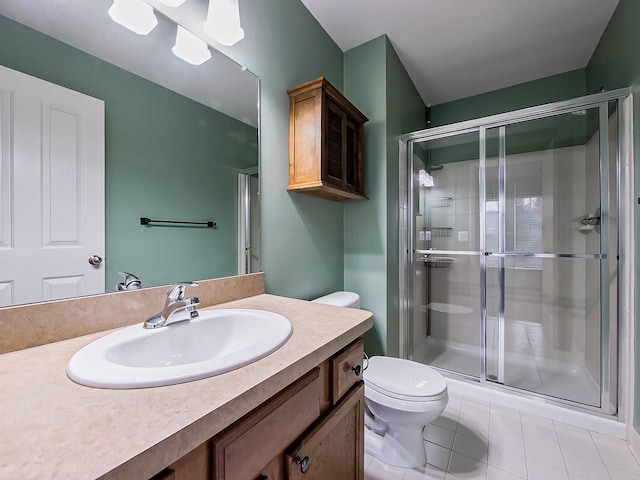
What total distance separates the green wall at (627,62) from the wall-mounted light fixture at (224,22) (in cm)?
201

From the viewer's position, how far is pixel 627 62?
1561 mm

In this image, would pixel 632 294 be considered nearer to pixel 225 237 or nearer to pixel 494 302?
pixel 494 302

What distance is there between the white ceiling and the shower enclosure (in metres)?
0.60

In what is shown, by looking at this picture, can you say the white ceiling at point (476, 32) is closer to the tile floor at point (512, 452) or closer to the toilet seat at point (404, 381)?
the toilet seat at point (404, 381)

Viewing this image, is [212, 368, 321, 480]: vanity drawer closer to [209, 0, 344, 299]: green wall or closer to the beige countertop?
the beige countertop

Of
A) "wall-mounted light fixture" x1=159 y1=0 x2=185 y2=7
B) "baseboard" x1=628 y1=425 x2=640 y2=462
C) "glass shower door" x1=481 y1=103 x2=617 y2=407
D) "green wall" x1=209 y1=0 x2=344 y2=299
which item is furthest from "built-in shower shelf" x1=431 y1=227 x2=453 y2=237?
"wall-mounted light fixture" x1=159 y1=0 x2=185 y2=7

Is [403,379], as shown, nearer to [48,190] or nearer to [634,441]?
[634,441]

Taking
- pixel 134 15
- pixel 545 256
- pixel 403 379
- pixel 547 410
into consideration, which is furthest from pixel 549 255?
pixel 134 15

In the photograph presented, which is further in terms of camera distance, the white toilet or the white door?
the white toilet

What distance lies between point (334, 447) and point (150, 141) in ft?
3.67

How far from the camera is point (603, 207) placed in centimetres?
167

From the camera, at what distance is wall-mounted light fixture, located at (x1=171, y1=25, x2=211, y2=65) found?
1.05 m

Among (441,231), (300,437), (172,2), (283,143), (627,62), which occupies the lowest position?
(300,437)

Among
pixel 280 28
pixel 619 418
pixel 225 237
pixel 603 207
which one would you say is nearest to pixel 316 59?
pixel 280 28
